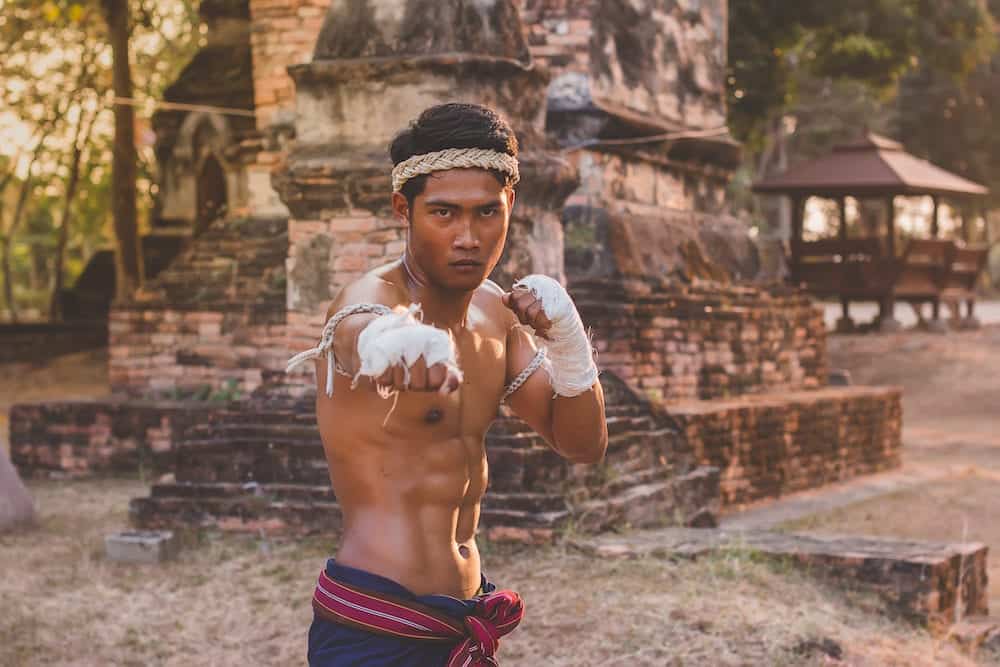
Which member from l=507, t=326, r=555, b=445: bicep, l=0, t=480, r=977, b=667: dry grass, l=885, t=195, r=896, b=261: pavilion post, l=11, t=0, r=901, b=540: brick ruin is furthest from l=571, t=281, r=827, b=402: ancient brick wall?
l=885, t=195, r=896, b=261: pavilion post

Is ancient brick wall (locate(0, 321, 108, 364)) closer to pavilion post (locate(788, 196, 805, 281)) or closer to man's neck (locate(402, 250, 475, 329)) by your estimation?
pavilion post (locate(788, 196, 805, 281))

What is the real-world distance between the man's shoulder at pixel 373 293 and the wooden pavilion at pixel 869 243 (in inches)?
657

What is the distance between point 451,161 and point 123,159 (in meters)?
12.6

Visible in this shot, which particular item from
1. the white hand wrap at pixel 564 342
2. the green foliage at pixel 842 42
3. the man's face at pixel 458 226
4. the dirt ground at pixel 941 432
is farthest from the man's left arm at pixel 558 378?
the green foliage at pixel 842 42

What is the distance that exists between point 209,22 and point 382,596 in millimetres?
12044

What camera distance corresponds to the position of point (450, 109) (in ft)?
9.56

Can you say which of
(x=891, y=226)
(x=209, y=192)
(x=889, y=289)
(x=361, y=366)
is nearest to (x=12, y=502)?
(x=361, y=366)

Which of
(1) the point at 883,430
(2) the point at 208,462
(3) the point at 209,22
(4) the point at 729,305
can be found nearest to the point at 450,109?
(2) the point at 208,462

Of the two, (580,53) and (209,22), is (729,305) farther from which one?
(209,22)

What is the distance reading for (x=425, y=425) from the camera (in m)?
2.95

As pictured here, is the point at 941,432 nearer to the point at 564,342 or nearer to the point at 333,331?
the point at 564,342

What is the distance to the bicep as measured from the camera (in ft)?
10.4

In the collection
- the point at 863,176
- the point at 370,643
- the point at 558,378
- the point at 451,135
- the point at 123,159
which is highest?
the point at 123,159

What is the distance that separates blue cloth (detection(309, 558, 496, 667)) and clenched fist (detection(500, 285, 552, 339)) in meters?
0.60
